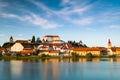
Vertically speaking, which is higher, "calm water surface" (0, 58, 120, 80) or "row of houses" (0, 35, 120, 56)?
"row of houses" (0, 35, 120, 56)

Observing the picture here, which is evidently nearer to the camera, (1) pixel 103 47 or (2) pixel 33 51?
(2) pixel 33 51

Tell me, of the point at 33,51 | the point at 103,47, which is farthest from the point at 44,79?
the point at 103,47

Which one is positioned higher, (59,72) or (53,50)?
(53,50)

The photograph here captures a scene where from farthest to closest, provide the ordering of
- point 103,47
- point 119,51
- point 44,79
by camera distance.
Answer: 1. point 103,47
2. point 119,51
3. point 44,79

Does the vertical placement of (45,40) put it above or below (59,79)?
above

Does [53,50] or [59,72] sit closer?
[59,72]

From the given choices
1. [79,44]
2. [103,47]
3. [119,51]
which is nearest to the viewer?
[119,51]

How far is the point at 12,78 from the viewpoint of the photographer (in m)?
18.6

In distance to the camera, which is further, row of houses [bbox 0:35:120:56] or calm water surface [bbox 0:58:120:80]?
row of houses [bbox 0:35:120:56]

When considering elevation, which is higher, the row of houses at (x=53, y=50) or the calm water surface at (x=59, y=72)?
the row of houses at (x=53, y=50)

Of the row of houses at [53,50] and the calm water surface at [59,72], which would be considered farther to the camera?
the row of houses at [53,50]

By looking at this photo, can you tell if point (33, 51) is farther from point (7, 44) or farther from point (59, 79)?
point (59, 79)

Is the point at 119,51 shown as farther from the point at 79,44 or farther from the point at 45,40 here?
the point at 45,40

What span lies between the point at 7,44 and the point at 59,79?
70.4 meters
